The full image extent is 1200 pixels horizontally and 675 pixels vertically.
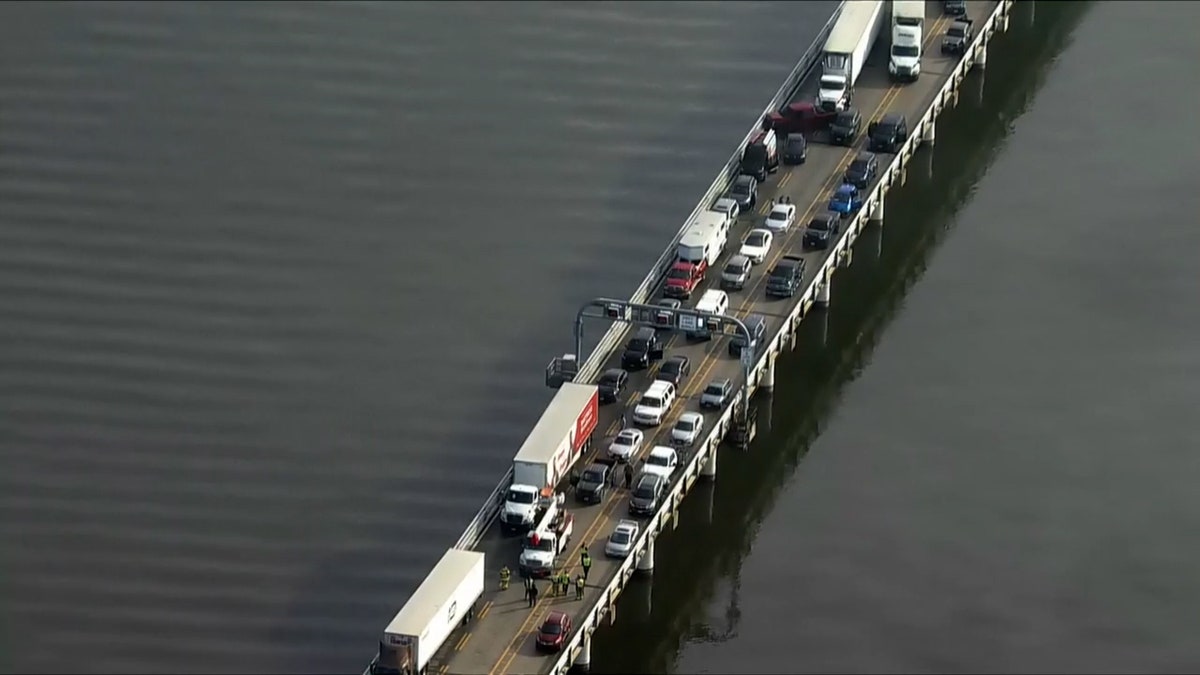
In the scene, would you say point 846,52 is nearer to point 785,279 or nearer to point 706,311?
point 785,279

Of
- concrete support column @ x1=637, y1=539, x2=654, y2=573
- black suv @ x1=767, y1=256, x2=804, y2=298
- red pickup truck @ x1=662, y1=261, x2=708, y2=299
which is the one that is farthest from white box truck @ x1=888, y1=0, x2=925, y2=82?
concrete support column @ x1=637, y1=539, x2=654, y2=573

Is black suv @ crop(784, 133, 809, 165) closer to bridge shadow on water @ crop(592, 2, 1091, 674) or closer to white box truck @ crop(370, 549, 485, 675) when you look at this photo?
bridge shadow on water @ crop(592, 2, 1091, 674)

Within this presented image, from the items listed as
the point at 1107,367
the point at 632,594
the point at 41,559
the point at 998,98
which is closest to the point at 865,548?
the point at 632,594

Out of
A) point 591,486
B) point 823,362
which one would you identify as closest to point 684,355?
point 823,362

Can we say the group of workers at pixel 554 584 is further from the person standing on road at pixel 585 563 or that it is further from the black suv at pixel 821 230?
the black suv at pixel 821 230

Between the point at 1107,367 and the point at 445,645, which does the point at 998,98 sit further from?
the point at 445,645
